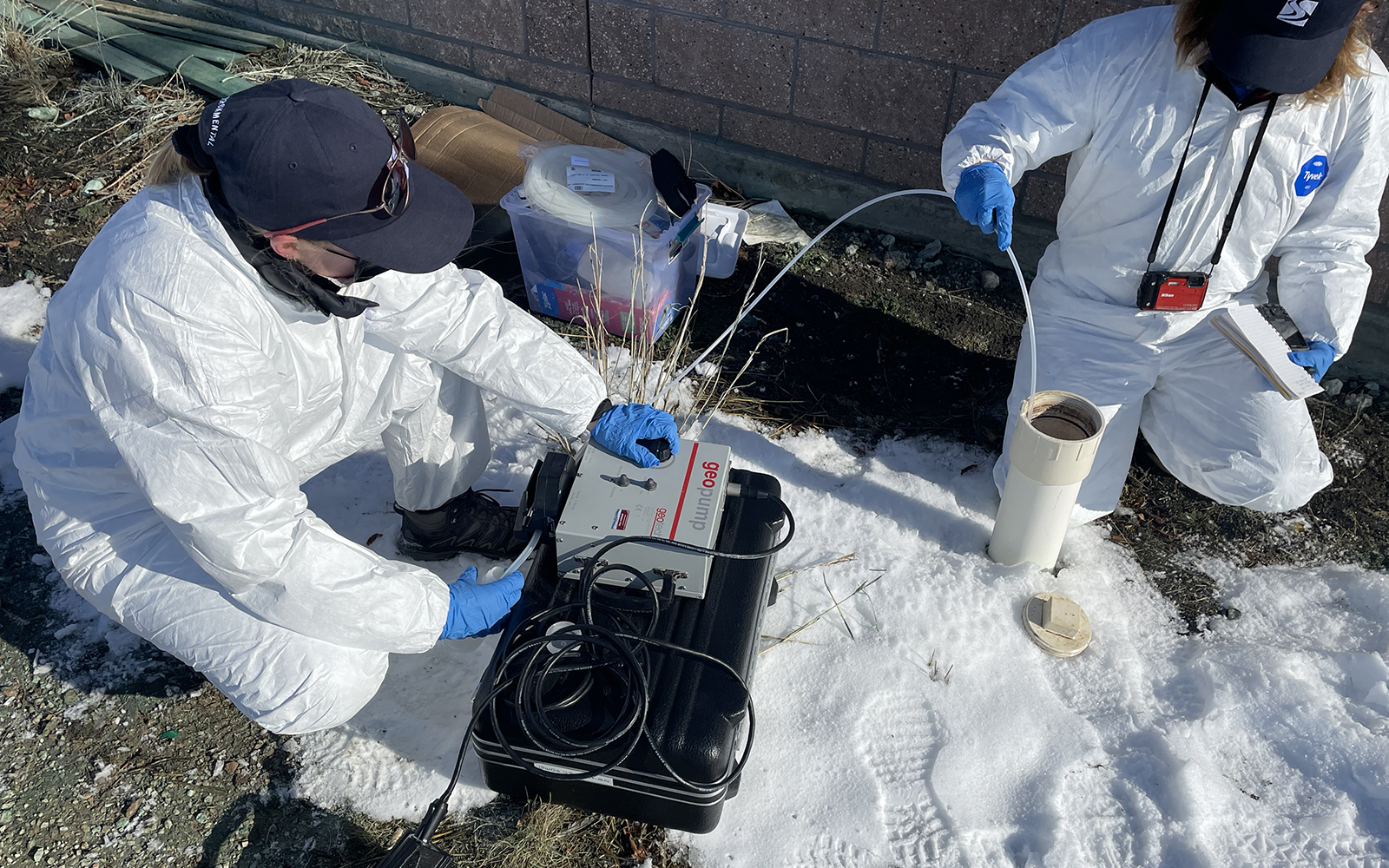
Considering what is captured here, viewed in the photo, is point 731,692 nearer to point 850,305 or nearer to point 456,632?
point 456,632

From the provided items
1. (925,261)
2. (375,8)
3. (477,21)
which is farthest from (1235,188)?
(375,8)

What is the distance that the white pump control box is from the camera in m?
1.64

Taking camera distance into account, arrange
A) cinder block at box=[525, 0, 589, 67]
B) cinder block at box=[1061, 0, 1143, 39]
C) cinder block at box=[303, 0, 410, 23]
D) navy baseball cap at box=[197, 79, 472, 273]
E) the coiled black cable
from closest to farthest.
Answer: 1. navy baseball cap at box=[197, 79, 472, 273]
2. the coiled black cable
3. cinder block at box=[1061, 0, 1143, 39]
4. cinder block at box=[525, 0, 589, 67]
5. cinder block at box=[303, 0, 410, 23]

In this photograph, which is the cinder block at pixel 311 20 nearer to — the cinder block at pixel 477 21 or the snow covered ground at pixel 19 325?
the cinder block at pixel 477 21

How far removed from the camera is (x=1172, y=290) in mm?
2127

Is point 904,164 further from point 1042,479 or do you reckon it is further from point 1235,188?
point 1042,479

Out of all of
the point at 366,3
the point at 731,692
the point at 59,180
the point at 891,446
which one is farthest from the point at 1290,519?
the point at 59,180

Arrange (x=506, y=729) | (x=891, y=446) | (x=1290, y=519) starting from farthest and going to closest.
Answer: (x=891, y=446), (x=1290, y=519), (x=506, y=729)

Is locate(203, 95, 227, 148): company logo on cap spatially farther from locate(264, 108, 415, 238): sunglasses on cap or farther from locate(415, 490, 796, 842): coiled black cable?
locate(415, 490, 796, 842): coiled black cable

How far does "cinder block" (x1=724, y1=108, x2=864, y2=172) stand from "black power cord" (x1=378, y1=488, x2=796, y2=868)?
6.35 ft

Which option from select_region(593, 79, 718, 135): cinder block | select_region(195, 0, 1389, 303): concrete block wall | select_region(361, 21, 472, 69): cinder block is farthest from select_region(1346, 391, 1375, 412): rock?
select_region(361, 21, 472, 69): cinder block

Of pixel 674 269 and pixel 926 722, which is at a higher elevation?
pixel 674 269

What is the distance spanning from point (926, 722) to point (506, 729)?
87 centimetres

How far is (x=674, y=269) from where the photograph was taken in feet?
8.98
